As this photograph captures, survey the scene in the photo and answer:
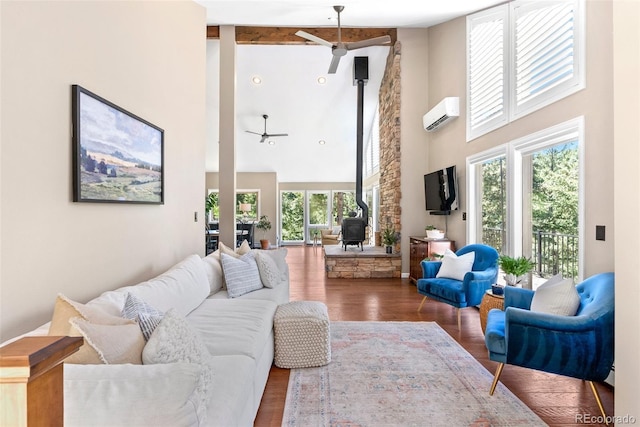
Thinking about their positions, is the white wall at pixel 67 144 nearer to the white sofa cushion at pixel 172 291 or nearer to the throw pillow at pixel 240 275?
the white sofa cushion at pixel 172 291

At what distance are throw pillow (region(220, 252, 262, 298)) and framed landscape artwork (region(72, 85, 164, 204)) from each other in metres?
0.89

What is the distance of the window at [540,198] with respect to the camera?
113 inches

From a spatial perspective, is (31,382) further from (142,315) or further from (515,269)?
(515,269)

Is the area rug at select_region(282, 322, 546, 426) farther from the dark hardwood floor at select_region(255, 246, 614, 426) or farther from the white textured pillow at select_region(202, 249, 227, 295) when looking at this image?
the white textured pillow at select_region(202, 249, 227, 295)

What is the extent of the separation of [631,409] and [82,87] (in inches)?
139

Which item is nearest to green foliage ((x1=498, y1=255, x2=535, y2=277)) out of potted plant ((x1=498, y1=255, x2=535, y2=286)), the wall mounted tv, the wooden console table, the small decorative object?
potted plant ((x1=498, y1=255, x2=535, y2=286))

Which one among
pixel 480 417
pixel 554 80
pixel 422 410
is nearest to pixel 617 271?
pixel 480 417

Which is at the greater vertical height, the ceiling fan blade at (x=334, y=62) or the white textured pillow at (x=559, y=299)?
the ceiling fan blade at (x=334, y=62)

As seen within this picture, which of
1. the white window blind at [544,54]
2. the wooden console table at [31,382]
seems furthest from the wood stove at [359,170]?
the wooden console table at [31,382]

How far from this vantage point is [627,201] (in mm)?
1659

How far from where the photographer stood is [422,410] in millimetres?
2070

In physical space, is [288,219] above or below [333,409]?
above

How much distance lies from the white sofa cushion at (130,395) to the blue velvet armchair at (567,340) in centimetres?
188

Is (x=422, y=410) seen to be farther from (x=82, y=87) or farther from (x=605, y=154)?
(x=82, y=87)
